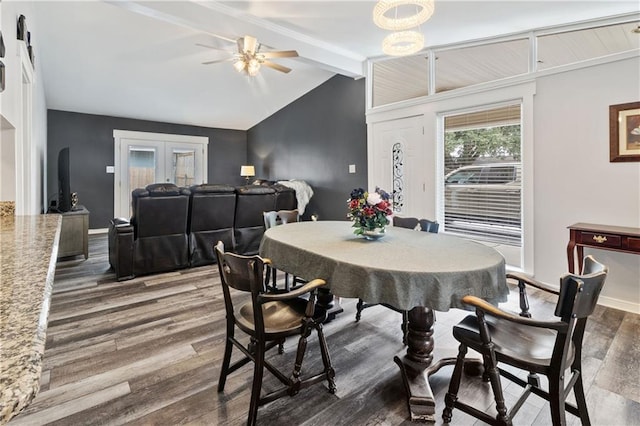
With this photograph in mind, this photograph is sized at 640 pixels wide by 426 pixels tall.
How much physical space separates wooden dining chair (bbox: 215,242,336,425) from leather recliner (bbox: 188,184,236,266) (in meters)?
2.58

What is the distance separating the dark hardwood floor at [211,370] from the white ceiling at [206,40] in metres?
2.91

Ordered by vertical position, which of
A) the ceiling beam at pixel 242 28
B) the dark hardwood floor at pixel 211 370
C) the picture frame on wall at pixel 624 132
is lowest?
the dark hardwood floor at pixel 211 370

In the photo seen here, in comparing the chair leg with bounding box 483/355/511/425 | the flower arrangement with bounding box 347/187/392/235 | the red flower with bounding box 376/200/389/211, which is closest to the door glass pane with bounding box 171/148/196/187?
the flower arrangement with bounding box 347/187/392/235

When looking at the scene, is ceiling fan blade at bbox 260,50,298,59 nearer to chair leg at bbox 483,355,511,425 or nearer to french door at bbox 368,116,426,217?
french door at bbox 368,116,426,217

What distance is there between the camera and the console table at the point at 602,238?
8.68ft

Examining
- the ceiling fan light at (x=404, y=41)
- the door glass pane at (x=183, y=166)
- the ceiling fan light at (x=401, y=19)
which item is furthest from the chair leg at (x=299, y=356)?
the door glass pane at (x=183, y=166)

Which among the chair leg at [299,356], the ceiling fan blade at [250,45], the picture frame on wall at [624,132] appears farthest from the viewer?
the ceiling fan blade at [250,45]

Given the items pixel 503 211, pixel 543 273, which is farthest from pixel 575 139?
pixel 543 273

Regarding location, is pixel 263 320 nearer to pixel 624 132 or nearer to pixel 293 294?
pixel 293 294

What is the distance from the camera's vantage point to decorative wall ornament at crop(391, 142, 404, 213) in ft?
15.9

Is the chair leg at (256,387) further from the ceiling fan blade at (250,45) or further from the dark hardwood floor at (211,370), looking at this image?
the ceiling fan blade at (250,45)

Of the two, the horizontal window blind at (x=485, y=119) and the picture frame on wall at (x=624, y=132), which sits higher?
the horizontal window blind at (x=485, y=119)

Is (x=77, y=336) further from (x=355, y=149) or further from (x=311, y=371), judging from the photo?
(x=355, y=149)

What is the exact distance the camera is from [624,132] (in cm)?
292
